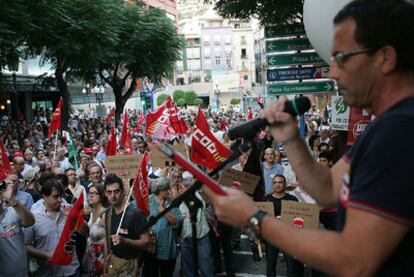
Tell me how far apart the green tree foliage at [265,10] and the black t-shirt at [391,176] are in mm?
10446

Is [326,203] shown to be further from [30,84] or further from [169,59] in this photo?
[30,84]

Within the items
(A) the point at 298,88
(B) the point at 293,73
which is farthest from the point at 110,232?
(B) the point at 293,73

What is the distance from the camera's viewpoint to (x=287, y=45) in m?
12.3

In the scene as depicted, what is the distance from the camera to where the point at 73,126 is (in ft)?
87.1

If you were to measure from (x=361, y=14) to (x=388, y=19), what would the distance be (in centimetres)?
9

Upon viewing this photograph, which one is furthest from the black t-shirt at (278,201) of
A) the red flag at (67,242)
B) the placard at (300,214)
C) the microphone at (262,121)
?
the microphone at (262,121)

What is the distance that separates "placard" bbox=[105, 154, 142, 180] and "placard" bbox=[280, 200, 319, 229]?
261 centimetres

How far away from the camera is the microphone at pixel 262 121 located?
81.0 inches

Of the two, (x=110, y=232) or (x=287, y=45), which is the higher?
(x=287, y=45)

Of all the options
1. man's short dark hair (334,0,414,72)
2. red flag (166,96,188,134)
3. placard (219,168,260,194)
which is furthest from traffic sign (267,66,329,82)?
man's short dark hair (334,0,414,72)

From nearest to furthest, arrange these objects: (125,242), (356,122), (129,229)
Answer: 1. (125,242)
2. (129,229)
3. (356,122)

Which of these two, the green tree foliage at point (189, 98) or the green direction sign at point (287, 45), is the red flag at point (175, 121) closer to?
the green direction sign at point (287, 45)

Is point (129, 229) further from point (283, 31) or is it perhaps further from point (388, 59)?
point (283, 31)

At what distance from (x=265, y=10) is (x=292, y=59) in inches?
56.9
